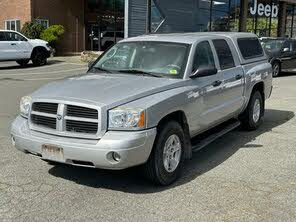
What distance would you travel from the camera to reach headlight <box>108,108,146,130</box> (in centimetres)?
496

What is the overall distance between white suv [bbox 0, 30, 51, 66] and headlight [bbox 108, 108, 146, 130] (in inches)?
724

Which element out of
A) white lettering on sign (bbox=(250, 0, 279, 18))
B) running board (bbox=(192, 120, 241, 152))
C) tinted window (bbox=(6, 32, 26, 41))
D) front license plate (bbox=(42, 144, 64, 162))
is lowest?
running board (bbox=(192, 120, 241, 152))

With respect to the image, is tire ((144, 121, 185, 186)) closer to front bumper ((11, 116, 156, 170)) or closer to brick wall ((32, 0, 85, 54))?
front bumper ((11, 116, 156, 170))

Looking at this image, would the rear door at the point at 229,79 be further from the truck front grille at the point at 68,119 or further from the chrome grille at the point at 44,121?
the chrome grille at the point at 44,121

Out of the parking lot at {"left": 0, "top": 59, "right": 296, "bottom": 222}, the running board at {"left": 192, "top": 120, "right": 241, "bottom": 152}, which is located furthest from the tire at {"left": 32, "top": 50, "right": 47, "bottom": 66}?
the running board at {"left": 192, "top": 120, "right": 241, "bottom": 152}

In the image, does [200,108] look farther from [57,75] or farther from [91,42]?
[91,42]

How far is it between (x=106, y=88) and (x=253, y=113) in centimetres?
394

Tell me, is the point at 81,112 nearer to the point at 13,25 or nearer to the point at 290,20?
the point at 13,25

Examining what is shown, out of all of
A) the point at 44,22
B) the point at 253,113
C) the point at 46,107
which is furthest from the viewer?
the point at 44,22

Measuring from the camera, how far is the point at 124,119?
4.97 m

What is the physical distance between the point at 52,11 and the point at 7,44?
315 inches

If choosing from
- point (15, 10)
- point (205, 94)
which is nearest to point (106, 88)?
point (205, 94)

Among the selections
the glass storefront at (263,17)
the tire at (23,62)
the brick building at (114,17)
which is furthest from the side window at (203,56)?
the glass storefront at (263,17)

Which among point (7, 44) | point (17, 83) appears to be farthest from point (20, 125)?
point (7, 44)
